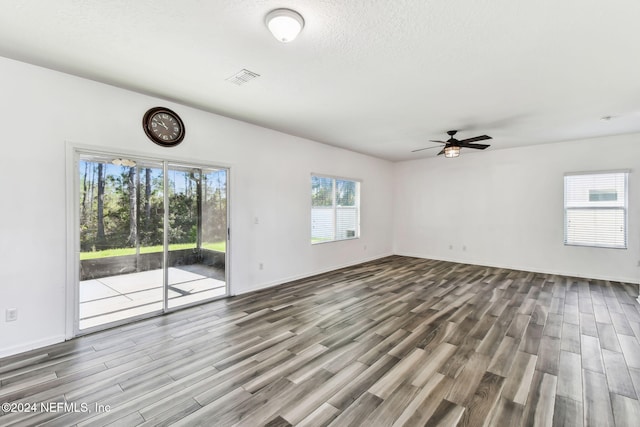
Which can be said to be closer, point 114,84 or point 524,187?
point 114,84

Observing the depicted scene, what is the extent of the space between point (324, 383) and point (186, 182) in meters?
3.17

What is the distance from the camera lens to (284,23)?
2027 mm

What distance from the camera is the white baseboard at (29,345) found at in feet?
8.72

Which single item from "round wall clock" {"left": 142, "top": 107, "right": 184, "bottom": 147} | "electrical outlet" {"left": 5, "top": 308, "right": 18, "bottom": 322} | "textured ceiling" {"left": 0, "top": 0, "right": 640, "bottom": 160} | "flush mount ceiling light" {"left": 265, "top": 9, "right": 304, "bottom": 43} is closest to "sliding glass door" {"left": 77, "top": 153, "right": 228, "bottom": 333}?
"round wall clock" {"left": 142, "top": 107, "right": 184, "bottom": 147}

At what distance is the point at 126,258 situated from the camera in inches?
138

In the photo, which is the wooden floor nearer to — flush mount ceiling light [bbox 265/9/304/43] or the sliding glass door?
the sliding glass door

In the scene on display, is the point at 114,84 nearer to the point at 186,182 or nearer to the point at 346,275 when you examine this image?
the point at 186,182

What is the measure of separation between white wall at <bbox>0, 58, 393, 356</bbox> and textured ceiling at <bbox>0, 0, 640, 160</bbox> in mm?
225

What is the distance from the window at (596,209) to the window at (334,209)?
4.41m

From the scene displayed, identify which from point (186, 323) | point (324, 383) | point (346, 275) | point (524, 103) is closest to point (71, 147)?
point (186, 323)

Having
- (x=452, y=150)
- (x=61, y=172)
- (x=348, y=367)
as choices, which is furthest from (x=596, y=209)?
(x=61, y=172)

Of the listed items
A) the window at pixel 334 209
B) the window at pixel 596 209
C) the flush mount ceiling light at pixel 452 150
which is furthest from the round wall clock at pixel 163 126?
the window at pixel 596 209

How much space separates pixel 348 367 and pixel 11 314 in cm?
324

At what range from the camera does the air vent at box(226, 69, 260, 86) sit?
2.91 metres
